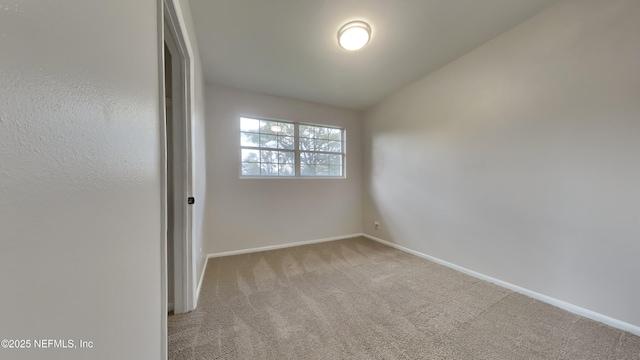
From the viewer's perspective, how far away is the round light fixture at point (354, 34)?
2043 millimetres

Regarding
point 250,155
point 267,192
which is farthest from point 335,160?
point 250,155

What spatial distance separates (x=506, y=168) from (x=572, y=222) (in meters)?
0.65

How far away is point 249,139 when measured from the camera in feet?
10.6

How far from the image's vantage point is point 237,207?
309 centimetres

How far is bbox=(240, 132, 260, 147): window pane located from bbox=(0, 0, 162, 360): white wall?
2383mm

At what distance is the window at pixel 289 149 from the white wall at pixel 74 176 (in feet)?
8.00

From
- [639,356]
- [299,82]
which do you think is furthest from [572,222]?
[299,82]

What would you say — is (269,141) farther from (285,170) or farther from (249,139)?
(285,170)

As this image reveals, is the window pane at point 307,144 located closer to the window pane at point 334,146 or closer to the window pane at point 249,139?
the window pane at point 334,146

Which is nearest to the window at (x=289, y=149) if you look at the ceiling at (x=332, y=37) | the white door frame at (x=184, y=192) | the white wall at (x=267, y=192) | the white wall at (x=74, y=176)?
the white wall at (x=267, y=192)

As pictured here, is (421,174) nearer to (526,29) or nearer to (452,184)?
(452,184)

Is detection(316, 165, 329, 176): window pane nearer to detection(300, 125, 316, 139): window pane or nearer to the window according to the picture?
the window

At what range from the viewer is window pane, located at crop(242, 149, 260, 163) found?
3.19 m

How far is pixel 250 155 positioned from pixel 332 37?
1928 millimetres
